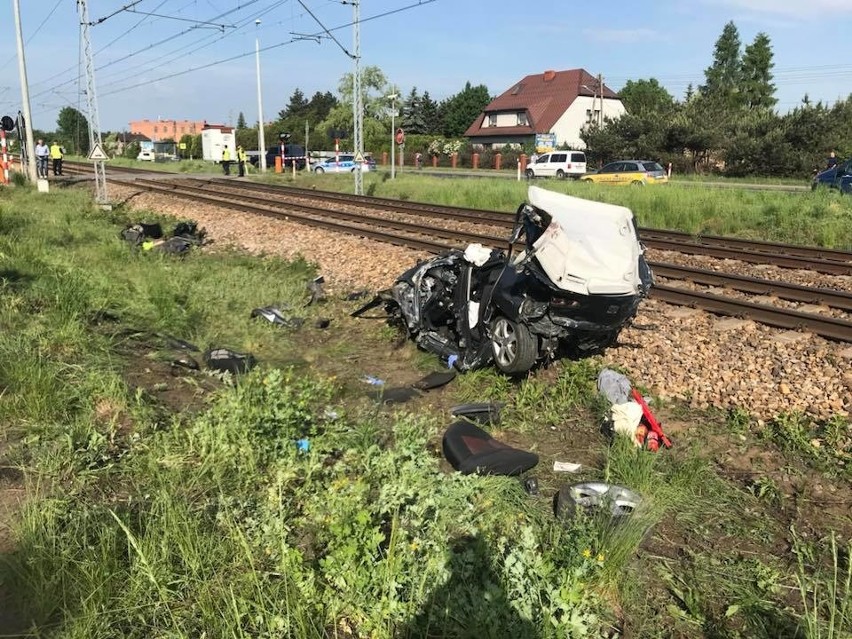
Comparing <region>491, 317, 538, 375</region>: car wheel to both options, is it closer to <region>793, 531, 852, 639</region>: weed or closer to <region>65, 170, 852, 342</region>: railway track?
<region>793, 531, 852, 639</region>: weed

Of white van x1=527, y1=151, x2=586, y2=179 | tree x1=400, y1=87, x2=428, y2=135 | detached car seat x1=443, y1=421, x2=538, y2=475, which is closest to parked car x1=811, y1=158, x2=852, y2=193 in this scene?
white van x1=527, y1=151, x2=586, y2=179

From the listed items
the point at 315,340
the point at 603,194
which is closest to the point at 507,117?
the point at 603,194

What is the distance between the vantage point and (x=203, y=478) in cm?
392

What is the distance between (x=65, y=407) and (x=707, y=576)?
4.29 meters

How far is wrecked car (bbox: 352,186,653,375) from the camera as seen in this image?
17.9 feet

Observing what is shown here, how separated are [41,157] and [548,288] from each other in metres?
30.7

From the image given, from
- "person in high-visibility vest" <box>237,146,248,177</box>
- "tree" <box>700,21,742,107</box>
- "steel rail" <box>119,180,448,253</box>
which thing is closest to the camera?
"steel rail" <box>119,180,448,253</box>

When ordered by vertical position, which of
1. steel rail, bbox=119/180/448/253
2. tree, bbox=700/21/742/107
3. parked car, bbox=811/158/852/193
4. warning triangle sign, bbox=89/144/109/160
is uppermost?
tree, bbox=700/21/742/107

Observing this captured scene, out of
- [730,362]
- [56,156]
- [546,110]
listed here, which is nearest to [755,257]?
[730,362]

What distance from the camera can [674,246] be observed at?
13227 mm

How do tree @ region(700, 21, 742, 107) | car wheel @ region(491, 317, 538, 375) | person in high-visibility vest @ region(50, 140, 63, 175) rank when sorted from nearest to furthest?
Answer: 1. car wheel @ region(491, 317, 538, 375)
2. person in high-visibility vest @ region(50, 140, 63, 175)
3. tree @ region(700, 21, 742, 107)

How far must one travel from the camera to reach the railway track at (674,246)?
8172 millimetres

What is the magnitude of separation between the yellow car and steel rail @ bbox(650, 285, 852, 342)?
71.4 feet

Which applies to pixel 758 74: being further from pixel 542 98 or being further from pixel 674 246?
pixel 674 246
